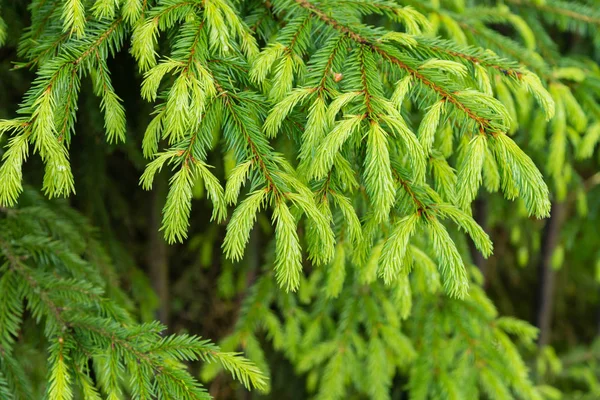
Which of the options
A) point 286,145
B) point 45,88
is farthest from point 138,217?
point 45,88

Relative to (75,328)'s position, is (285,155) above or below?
above

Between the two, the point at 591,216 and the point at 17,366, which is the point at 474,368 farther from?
the point at 17,366

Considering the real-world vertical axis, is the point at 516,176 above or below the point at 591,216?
above

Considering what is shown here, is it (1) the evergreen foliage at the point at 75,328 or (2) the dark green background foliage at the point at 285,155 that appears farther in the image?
(1) the evergreen foliage at the point at 75,328

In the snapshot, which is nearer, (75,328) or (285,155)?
(75,328)

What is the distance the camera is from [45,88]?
1.09 metres

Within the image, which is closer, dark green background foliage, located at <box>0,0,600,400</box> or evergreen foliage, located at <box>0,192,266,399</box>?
dark green background foliage, located at <box>0,0,600,400</box>

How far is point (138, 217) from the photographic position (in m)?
3.66

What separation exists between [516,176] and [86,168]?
1618 millimetres

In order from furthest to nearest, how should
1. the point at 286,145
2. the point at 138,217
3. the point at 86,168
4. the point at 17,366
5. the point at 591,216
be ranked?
the point at 138,217 → the point at 591,216 → the point at 86,168 → the point at 286,145 → the point at 17,366


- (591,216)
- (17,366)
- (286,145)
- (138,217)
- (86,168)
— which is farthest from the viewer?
(138,217)

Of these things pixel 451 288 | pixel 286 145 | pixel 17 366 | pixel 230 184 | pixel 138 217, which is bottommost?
pixel 138 217

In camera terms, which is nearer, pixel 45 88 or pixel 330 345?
pixel 45 88

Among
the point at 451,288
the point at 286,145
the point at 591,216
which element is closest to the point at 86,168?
the point at 286,145
